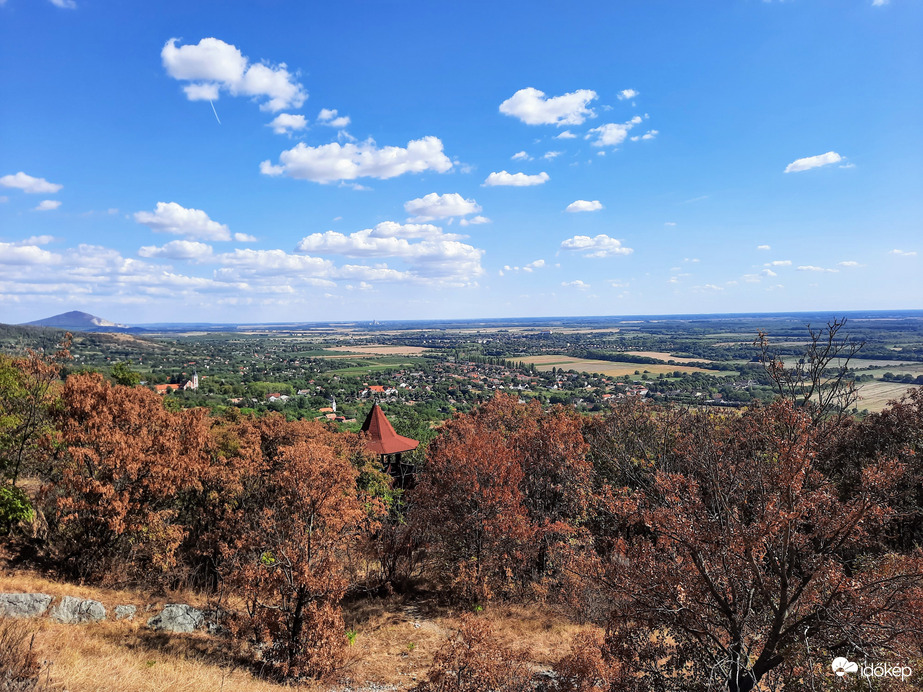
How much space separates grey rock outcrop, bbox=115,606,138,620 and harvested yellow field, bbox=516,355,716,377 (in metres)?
111

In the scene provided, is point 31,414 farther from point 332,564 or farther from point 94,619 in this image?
point 332,564

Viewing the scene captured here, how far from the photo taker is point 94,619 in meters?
14.0


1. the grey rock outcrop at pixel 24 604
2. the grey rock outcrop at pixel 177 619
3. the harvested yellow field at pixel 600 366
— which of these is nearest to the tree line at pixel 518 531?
the grey rock outcrop at pixel 177 619

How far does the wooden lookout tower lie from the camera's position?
31.8m

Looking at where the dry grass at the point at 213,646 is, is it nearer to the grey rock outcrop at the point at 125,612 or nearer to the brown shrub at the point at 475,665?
the grey rock outcrop at the point at 125,612

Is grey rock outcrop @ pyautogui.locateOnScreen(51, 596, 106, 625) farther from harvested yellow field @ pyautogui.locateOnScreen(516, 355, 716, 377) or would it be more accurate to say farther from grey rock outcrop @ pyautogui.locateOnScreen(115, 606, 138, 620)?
harvested yellow field @ pyautogui.locateOnScreen(516, 355, 716, 377)

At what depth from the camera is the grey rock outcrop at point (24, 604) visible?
503 inches

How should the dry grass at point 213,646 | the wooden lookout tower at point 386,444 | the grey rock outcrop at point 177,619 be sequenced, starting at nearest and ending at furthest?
the dry grass at point 213,646, the grey rock outcrop at point 177,619, the wooden lookout tower at point 386,444

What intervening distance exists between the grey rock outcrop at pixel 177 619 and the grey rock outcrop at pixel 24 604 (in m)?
2.92

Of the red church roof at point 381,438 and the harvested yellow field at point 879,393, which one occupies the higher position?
the red church roof at point 381,438

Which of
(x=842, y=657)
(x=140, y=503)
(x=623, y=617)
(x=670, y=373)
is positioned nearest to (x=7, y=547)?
(x=140, y=503)

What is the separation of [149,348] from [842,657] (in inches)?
8188

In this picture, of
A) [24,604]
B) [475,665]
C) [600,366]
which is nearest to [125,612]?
[24,604]

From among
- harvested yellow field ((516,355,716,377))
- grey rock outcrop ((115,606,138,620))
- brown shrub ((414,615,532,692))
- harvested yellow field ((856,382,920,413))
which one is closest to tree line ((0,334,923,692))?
brown shrub ((414,615,532,692))
